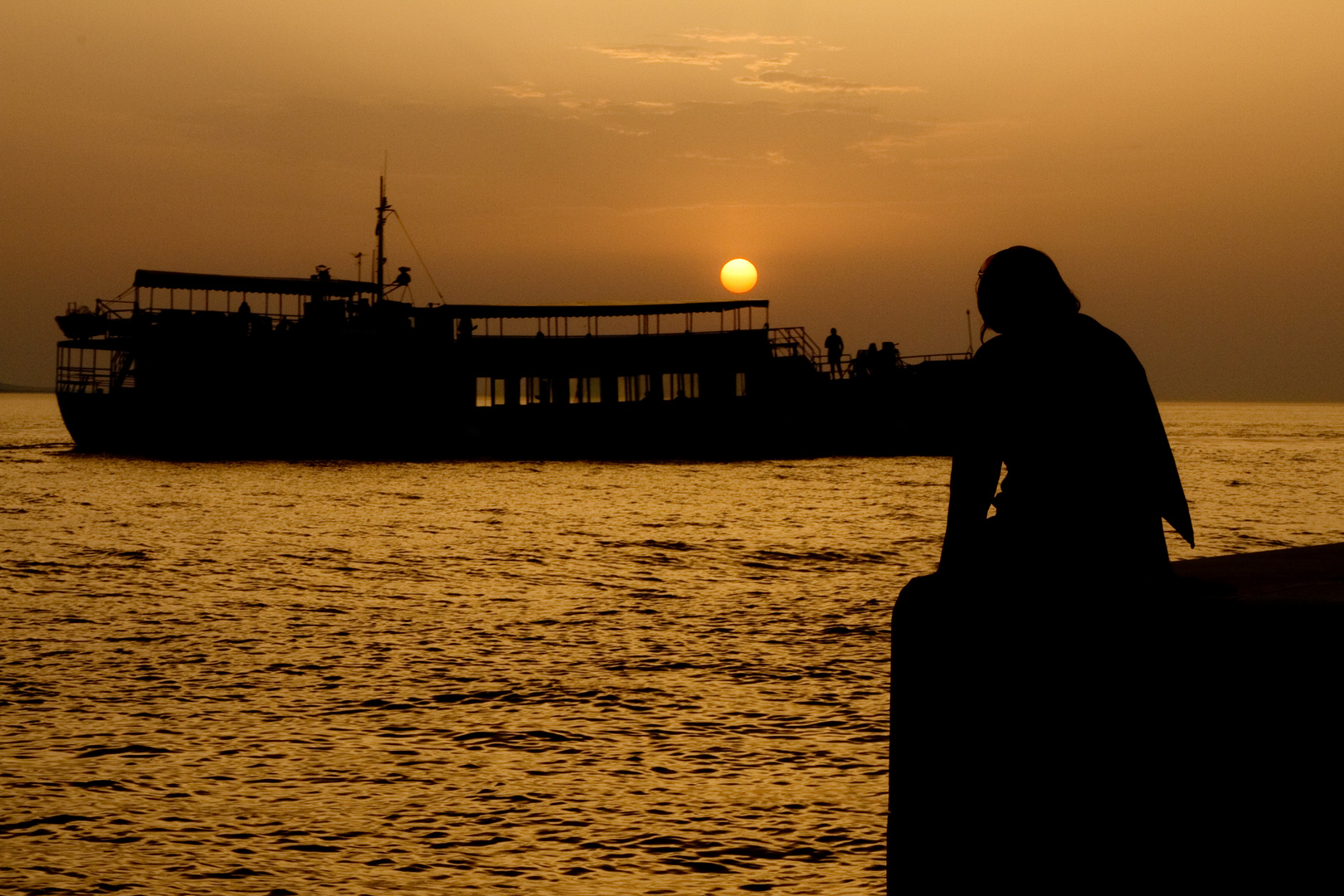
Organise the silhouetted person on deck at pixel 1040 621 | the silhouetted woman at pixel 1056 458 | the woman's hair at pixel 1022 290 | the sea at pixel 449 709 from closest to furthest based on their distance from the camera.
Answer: the silhouetted person on deck at pixel 1040 621 < the silhouetted woman at pixel 1056 458 < the woman's hair at pixel 1022 290 < the sea at pixel 449 709

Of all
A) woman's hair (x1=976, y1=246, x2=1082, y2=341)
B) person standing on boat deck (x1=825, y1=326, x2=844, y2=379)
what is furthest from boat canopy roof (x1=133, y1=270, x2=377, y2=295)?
woman's hair (x1=976, y1=246, x2=1082, y2=341)

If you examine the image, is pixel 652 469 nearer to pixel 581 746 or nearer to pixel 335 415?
pixel 335 415

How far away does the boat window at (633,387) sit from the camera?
55000mm

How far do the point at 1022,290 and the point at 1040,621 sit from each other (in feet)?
2.86

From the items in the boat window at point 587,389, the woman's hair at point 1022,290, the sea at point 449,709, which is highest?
the boat window at point 587,389

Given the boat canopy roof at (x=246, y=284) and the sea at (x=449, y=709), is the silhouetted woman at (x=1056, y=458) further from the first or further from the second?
the boat canopy roof at (x=246, y=284)

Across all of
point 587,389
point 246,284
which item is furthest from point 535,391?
point 246,284

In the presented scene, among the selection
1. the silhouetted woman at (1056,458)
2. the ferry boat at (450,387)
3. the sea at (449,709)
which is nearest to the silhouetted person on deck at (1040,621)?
the silhouetted woman at (1056,458)

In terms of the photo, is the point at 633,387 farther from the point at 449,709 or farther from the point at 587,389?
the point at 449,709

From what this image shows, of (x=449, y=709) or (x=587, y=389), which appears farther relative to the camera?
(x=587, y=389)

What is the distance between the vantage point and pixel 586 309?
5206 centimetres

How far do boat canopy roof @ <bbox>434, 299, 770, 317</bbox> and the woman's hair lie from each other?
49216 millimetres

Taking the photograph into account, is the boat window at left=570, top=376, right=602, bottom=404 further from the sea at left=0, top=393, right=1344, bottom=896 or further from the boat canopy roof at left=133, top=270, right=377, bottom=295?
the sea at left=0, top=393, right=1344, bottom=896

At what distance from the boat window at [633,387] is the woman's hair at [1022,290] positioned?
5179 cm
